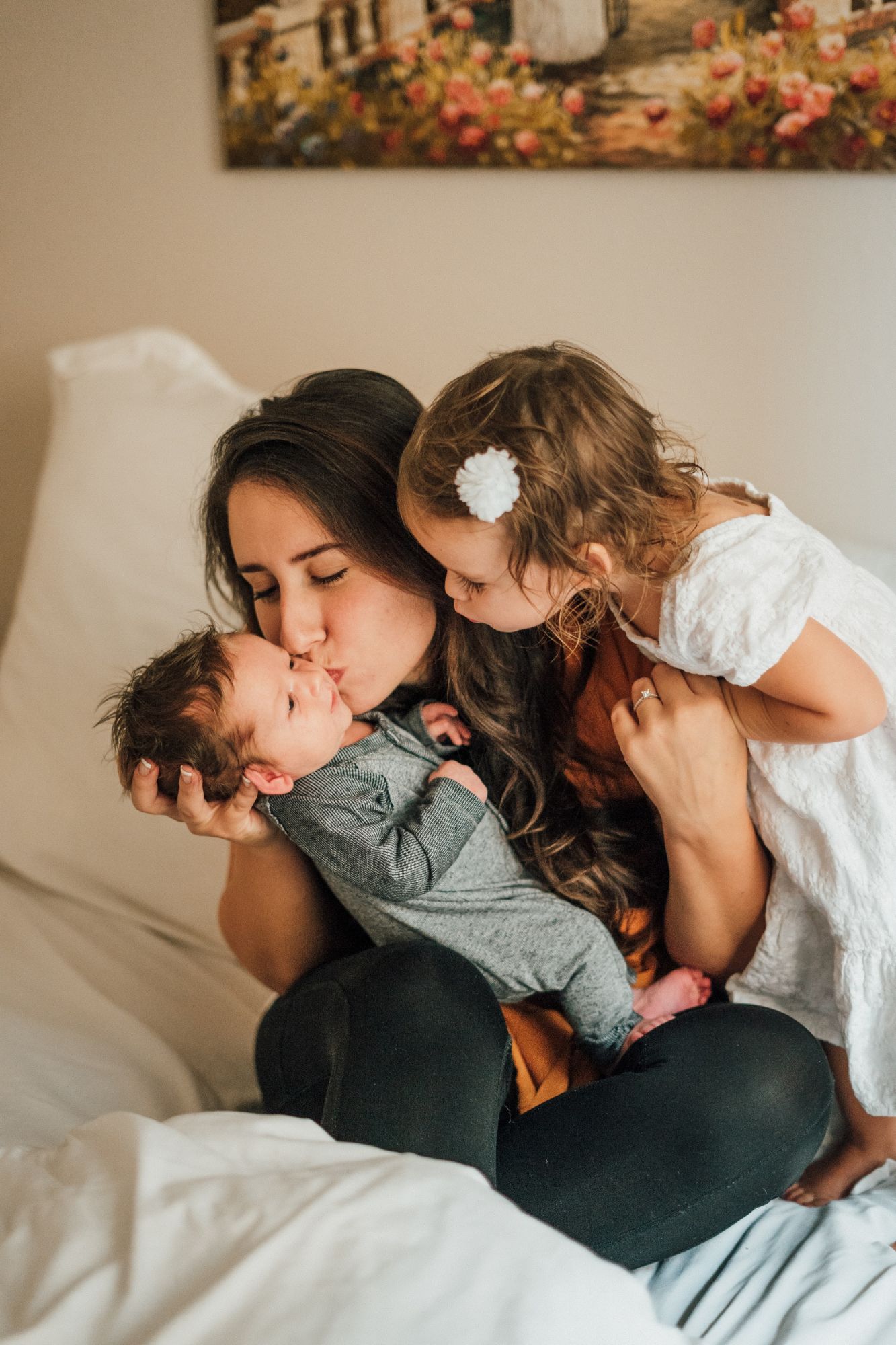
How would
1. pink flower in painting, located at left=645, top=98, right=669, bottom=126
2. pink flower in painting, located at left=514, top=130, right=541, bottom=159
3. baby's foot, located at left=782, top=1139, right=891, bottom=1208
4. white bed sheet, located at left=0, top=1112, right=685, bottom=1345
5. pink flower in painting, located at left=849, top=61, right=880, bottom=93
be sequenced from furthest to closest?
1. pink flower in painting, located at left=514, top=130, right=541, bottom=159
2. pink flower in painting, located at left=645, top=98, right=669, bottom=126
3. pink flower in painting, located at left=849, top=61, right=880, bottom=93
4. baby's foot, located at left=782, top=1139, right=891, bottom=1208
5. white bed sheet, located at left=0, top=1112, right=685, bottom=1345

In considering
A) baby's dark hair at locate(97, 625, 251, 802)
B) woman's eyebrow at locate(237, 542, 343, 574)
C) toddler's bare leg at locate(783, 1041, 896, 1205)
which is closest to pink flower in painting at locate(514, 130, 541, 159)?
woman's eyebrow at locate(237, 542, 343, 574)

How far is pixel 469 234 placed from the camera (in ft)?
6.05

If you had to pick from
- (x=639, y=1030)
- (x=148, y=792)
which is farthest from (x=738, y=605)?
(x=148, y=792)

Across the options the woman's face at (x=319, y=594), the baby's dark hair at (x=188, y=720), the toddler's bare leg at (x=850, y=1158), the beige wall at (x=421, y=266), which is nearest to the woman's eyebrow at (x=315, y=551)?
the woman's face at (x=319, y=594)

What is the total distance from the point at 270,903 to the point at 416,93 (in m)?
1.37

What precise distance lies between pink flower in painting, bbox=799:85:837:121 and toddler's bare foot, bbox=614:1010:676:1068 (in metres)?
1.30

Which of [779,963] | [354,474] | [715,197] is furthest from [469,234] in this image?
[779,963]

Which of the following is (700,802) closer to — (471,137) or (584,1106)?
(584,1106)

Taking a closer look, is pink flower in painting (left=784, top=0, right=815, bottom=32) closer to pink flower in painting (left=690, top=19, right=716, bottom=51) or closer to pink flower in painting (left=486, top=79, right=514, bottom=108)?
pink flower in painting (left=690, top=19, right=716, bottom=51)

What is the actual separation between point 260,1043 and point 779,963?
0.57 metres

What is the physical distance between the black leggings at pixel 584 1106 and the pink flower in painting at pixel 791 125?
127 centimetres

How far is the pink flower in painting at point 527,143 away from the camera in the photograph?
5.66 feet

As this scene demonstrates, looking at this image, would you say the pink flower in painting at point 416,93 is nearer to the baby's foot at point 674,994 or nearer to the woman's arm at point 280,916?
the woman's arm at point 280,916

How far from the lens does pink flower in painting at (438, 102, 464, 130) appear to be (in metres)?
1.75
